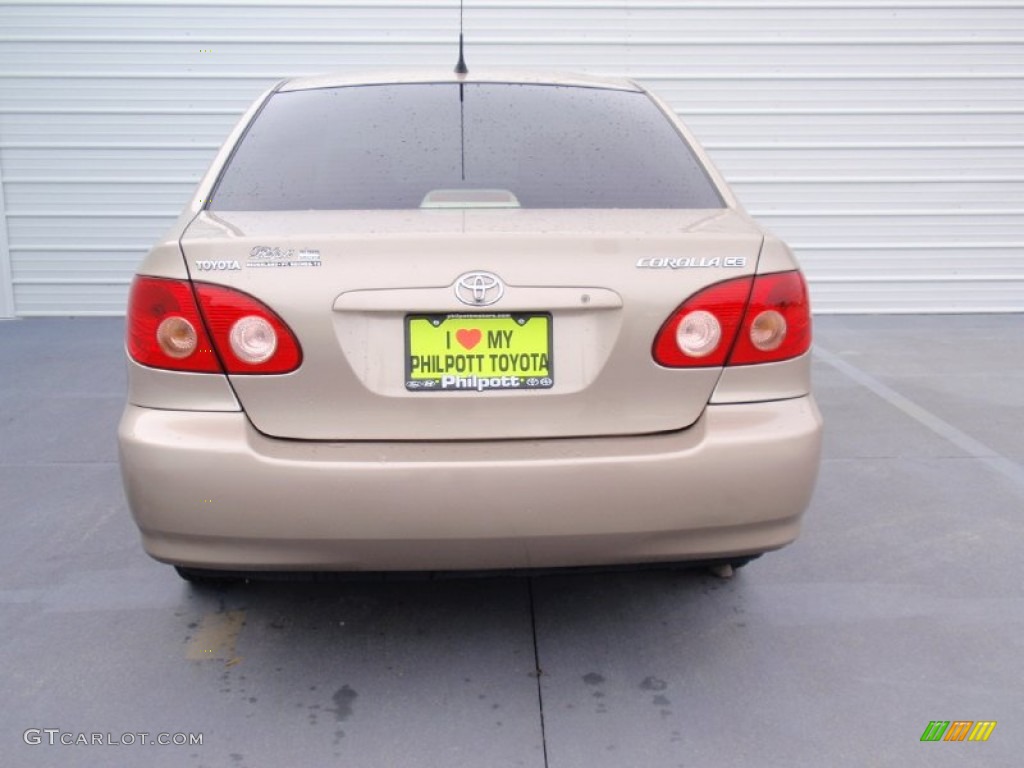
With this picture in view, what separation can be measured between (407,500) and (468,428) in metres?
0.21

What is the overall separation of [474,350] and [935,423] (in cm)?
361

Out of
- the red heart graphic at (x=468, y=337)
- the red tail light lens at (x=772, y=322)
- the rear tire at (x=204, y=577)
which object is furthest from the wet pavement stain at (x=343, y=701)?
the red tail light lens at (x=772, y=322)

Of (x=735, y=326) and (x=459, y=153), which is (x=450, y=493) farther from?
(x=459, y=153)

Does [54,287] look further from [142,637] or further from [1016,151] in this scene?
[1016,151]

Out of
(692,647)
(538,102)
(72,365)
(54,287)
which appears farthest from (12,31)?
(692,647)

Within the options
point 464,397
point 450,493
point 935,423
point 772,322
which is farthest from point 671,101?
point 450,493

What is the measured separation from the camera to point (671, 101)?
832 centimetres

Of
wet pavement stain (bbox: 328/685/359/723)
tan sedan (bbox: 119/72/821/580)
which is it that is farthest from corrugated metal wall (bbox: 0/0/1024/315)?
wet pavement stain (bbox: 328/685/359/723)

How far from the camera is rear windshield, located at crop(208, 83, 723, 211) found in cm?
293

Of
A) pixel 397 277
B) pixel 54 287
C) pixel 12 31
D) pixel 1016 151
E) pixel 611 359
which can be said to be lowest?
pixel 54 287

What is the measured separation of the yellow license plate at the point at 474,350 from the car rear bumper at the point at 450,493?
14 centimetres

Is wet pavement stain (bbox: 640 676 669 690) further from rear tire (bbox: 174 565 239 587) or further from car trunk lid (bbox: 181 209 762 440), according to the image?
rear tire (bbox: 174 565 239 587)

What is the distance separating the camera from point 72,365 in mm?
6699

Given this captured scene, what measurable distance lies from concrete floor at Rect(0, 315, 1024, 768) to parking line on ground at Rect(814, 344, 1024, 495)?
0.22 m
